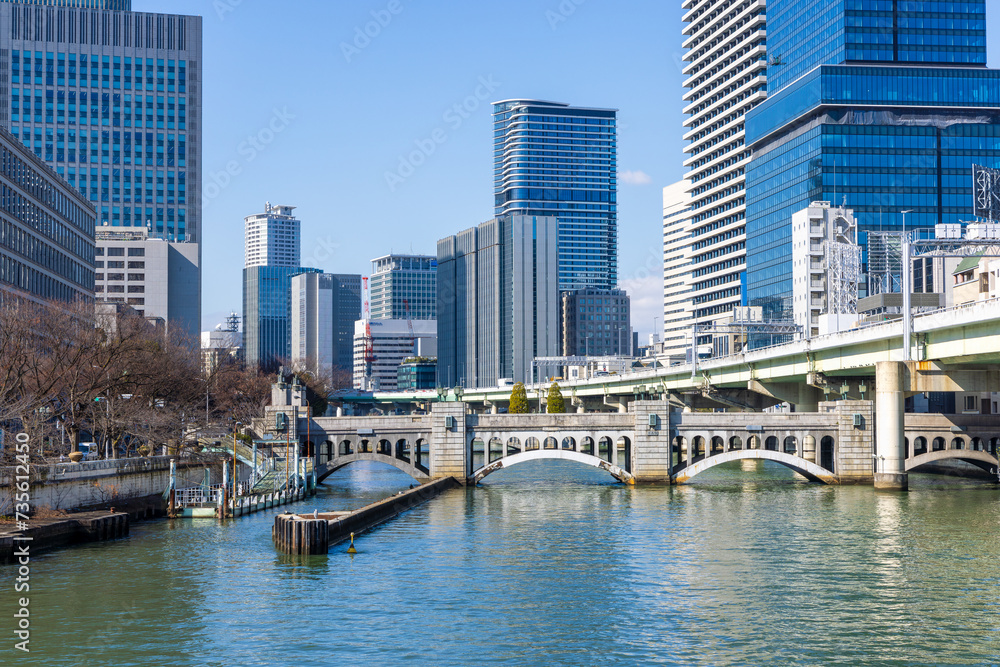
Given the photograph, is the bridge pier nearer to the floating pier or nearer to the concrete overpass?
the concrete overpass

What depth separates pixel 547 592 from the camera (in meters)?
47.5

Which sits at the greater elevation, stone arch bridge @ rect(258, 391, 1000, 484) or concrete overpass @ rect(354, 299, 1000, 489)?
concrete overpass @ rect(354, 299, 1000, 489)

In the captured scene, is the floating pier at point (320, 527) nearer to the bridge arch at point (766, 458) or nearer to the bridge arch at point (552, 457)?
the bridge arch at point (552, 457)

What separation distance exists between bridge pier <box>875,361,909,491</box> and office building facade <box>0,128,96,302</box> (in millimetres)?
78080

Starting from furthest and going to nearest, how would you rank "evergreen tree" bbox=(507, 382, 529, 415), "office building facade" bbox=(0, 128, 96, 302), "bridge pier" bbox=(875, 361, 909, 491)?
"evergreen tree" bbox=(507, 382, 529, 415) → "office building facade" bbox=(0, 128, 96, 302) → "bridge pier" bbox=(875, 361, 909, 491)

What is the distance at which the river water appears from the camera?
37.8m

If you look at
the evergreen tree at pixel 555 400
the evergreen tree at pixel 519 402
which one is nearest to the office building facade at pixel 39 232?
the evergreen tree at pixel 555 400

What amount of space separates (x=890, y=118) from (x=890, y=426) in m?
111

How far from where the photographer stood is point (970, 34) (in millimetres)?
188250

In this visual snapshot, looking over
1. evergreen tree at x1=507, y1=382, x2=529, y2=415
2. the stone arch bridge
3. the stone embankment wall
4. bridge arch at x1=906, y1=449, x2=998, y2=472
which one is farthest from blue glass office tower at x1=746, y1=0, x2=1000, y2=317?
the stone embankment wall

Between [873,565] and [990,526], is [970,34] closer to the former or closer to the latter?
[990,526]

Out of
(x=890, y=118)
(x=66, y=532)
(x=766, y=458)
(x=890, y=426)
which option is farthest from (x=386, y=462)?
(x=890, y=118)

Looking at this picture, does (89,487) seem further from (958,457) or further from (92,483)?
(958,457)

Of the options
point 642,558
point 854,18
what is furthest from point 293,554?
point 854,18
